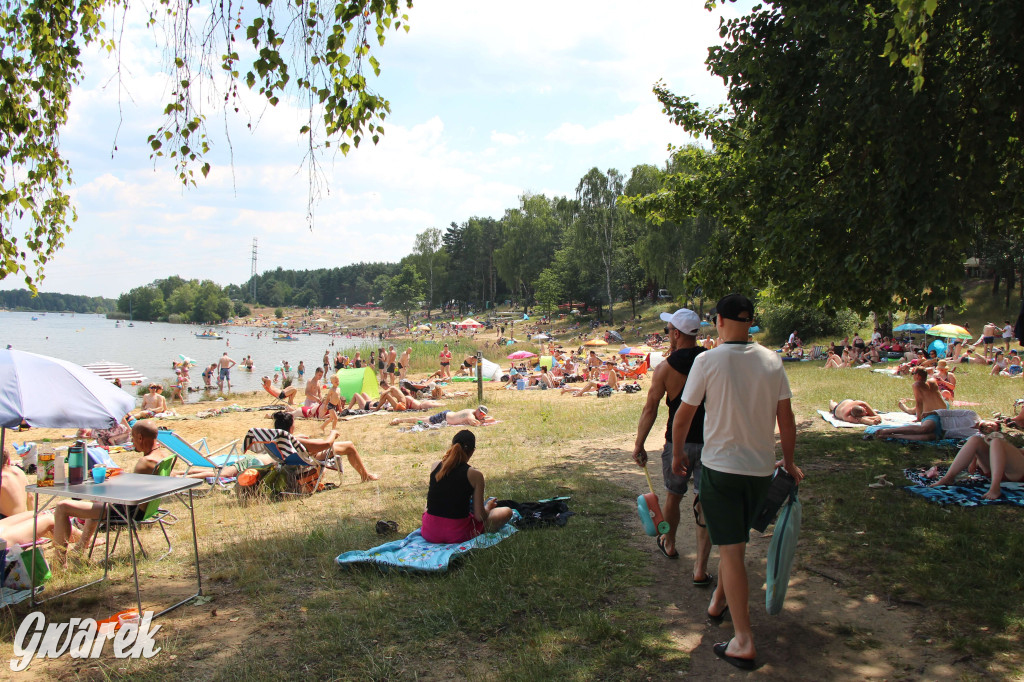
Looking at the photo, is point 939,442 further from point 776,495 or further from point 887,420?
point 776,495

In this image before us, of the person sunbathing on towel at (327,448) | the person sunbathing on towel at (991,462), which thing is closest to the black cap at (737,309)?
the person sunbathing on towel at (991,462)

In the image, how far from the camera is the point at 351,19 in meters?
3.89

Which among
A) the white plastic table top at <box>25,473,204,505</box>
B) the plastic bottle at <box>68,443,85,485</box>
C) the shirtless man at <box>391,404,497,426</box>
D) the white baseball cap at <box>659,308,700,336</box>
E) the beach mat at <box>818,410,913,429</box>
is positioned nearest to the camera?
the white plastic table top at <box>25,473,204,505</box>

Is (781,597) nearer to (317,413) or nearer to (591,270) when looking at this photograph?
(317,413)

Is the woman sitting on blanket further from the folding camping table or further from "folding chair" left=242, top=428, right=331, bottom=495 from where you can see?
"folding chair" left=242, top=428, right=331, bottom=495

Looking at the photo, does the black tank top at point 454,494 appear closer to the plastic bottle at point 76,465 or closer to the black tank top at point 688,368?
the black tank top at point 688,368

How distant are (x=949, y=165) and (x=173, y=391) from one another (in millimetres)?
20546

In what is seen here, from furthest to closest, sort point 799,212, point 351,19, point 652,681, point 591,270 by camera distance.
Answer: point 591,270 → point 799,212 → point 351,19 → point 652,681

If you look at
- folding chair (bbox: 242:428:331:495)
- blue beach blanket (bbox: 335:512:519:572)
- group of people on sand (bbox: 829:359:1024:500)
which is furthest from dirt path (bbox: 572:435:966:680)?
folding chair (bbox: 242:428:331:495)

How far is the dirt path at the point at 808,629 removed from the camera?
276cm

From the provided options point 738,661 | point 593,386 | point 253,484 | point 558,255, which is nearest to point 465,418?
point 253,484

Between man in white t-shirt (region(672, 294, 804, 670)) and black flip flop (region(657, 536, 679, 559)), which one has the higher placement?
man in white t-shirt (region(672, 294, 804, 670))

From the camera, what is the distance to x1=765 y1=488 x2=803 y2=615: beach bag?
3.00m

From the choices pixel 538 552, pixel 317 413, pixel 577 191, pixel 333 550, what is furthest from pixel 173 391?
pixel 577 191
